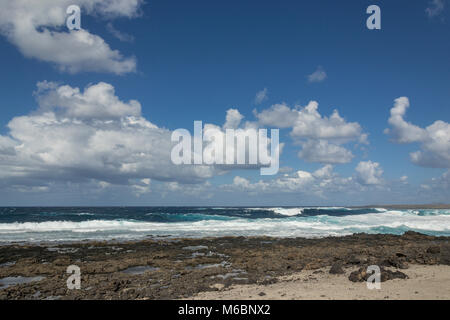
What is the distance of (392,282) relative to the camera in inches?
362

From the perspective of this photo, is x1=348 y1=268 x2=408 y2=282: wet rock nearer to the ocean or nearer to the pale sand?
the pale sand

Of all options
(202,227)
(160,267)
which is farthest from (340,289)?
(202,227)

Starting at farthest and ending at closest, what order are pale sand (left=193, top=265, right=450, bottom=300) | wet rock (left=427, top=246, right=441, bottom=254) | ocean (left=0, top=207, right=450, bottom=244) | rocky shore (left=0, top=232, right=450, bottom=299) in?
ocean (left=0, top=207, right=450, bottom=244) < wet rock (left=427, top=246, right=441, bottom=254) < rocky shore (left=0, top=232, right=450, bottom=299) < pale sand (left=193, top=265, right=450, bottom=300)

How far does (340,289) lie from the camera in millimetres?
8555

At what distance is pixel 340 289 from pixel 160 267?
8.16 m

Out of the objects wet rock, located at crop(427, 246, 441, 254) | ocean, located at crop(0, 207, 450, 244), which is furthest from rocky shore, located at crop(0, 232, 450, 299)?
ocean, located at crop(0, 207, 450, 244)

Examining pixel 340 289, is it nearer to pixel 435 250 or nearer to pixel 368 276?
pixel 368 276

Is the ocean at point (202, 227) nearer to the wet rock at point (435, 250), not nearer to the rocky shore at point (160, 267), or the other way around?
the rocky shore at point (160, 267)

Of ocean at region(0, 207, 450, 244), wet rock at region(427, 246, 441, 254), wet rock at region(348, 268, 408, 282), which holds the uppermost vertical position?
wet rock at region(348, 268, 408, 282)

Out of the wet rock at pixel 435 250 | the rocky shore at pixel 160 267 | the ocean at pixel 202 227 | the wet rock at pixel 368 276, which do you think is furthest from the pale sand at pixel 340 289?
the ocean at pixel 202 227

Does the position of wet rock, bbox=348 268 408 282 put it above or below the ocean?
above

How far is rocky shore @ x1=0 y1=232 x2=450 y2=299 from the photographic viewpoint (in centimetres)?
973

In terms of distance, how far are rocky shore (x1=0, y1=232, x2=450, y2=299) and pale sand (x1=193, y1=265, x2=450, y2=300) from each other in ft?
1.57
